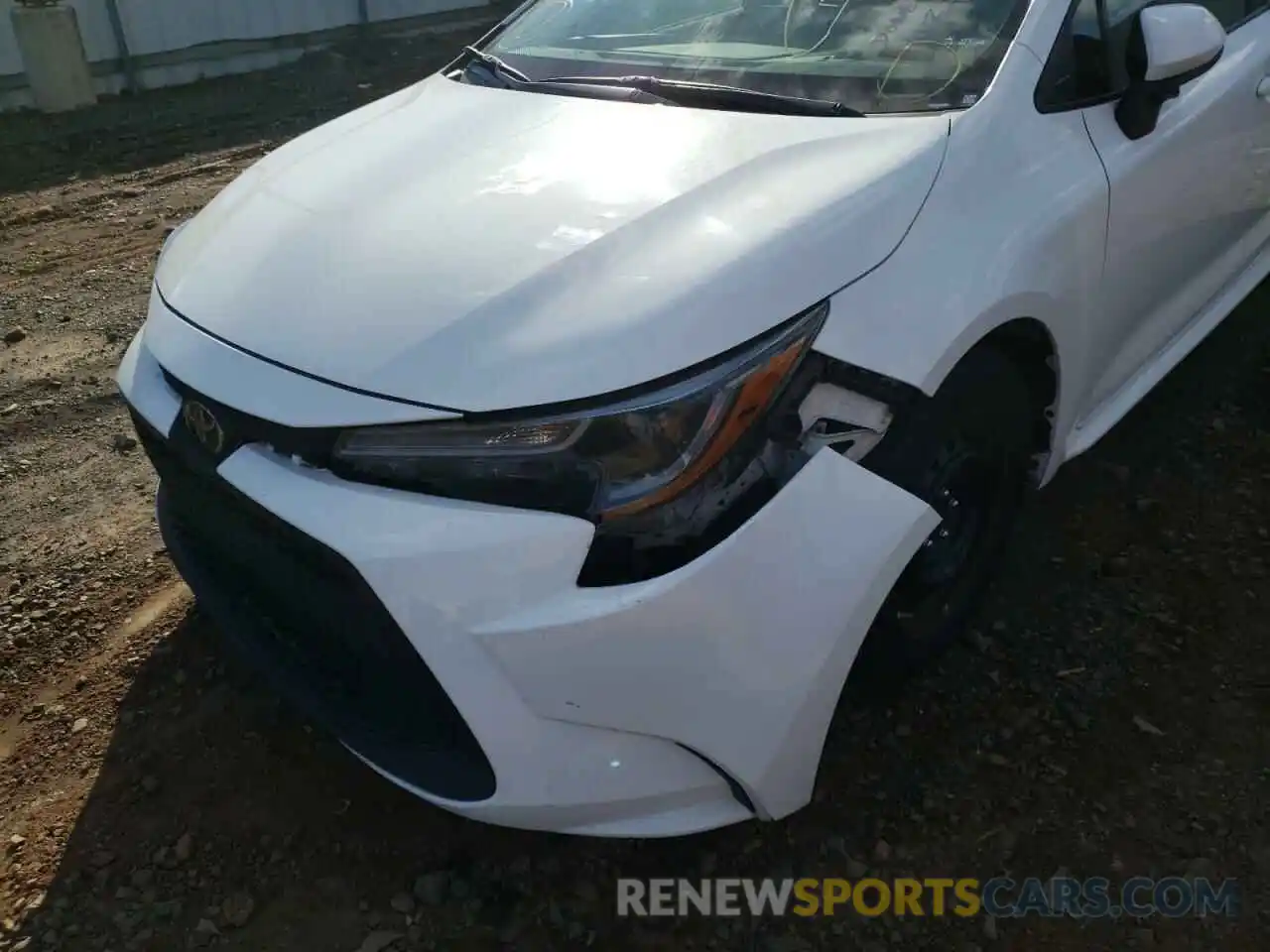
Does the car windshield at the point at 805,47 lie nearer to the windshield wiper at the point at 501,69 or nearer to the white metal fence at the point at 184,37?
the windshield wiper at the point at 501,69

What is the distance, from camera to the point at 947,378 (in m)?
1.91

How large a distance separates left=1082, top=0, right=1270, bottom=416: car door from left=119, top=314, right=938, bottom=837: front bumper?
1006 mm

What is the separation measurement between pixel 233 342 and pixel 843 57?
1408 millimetres

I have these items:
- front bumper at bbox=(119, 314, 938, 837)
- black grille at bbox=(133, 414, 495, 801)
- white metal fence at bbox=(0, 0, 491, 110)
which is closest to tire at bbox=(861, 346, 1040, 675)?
front bumper at bbox=(119, 314, 938, 837)

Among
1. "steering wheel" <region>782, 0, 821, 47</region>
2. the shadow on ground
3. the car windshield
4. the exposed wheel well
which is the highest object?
"steering wheel" <region>782, 0, 821, 47</region>

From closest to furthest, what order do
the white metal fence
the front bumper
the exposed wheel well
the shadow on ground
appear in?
1. the front bumper
2. the shadow on ground
3. the exposed wheel well
4. the white metal fence

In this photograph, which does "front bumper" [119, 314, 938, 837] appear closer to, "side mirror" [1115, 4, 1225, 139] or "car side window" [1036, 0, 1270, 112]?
"car side window" [1036, 0, 1270, 112]

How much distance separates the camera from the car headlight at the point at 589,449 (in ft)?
5.19

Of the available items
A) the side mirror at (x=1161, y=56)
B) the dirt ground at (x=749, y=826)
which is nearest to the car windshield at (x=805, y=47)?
the side mirror at (x=1161, y=56)

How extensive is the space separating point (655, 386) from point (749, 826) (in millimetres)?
954

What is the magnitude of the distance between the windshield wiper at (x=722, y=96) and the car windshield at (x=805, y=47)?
35 millimetres

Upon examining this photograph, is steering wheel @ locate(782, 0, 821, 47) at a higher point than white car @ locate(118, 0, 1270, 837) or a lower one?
higher

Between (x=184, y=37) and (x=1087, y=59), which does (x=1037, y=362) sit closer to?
(x=1087, y=59)

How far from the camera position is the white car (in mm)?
1585
